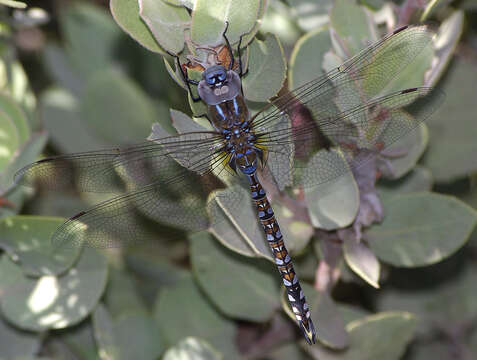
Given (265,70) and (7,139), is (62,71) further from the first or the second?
(265,70)

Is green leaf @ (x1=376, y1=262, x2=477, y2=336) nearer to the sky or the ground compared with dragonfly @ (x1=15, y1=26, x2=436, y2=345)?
nearer to the ground

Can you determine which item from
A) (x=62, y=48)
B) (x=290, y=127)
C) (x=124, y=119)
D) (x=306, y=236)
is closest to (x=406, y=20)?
(x=290, y=127)

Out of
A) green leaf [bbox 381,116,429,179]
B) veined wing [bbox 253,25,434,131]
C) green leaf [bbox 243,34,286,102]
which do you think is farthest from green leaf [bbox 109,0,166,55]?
green leaf [bbox 381,116,429,179]

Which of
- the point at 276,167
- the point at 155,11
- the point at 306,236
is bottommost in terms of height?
the point at 306,236

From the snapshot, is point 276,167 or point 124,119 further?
point 124,119

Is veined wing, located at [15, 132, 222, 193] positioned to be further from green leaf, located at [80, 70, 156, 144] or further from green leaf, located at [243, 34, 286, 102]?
green leaf, located at [80, 70, 156, 144]

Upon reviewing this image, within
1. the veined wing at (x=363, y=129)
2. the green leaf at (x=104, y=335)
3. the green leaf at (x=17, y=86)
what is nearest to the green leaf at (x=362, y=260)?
the veined wing at (x=363, y=129)

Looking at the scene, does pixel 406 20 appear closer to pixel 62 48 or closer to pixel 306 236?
pixel 306 236

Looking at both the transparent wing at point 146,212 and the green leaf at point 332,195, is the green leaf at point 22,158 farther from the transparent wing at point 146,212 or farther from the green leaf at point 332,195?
the green leaf at point 332,195
